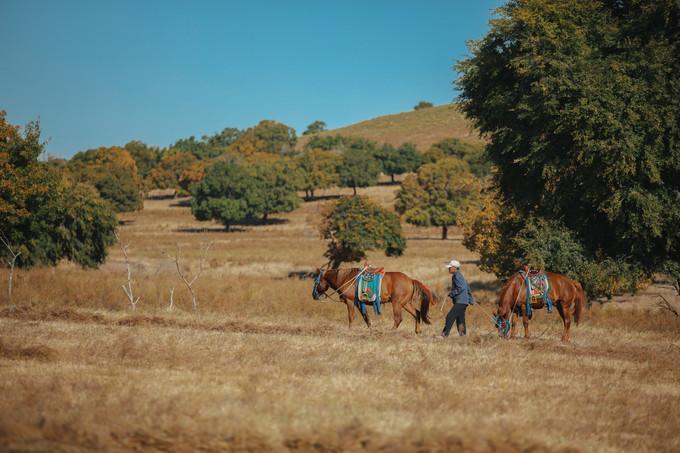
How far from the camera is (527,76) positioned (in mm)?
23891

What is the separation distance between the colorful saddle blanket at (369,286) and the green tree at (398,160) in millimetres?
114065

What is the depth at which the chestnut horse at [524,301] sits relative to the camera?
17.8 metres

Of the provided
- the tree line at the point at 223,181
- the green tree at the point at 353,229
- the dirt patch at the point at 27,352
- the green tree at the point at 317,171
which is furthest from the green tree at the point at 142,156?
the dirt patch at the point at 27,352

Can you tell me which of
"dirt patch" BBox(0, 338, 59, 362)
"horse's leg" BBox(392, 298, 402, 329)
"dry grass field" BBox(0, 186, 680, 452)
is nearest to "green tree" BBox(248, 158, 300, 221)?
"dry grass field" BBox(0, 186, 680, 452)

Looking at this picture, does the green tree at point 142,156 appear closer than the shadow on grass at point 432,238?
No

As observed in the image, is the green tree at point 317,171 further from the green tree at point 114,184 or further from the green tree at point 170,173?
the green tree at point 114,184

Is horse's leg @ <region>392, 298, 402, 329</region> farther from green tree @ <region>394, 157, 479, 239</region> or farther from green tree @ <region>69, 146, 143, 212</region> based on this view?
green tree @ <region>69, 146, 143, 212</region>

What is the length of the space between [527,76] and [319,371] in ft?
50.2

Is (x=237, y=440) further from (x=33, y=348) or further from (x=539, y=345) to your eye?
(x=539, y=345)

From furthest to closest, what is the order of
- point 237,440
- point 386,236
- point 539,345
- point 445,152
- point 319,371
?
point 445,152, point 386,236, point 539,345, point 319,371, point 237,440

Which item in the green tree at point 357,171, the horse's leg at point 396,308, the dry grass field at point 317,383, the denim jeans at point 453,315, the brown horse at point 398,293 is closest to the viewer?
the dry grass field at point 317,383

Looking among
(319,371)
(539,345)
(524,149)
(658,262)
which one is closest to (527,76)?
(524,149)

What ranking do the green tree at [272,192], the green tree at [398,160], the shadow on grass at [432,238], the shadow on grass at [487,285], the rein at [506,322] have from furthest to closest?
the green tree at [398,160], the green tree at [272,192], the shadow on grass at [432,238], the shadow on grass at [487,285], the rein at [506,322]

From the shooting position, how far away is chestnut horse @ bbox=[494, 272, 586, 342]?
1781 centimetres
